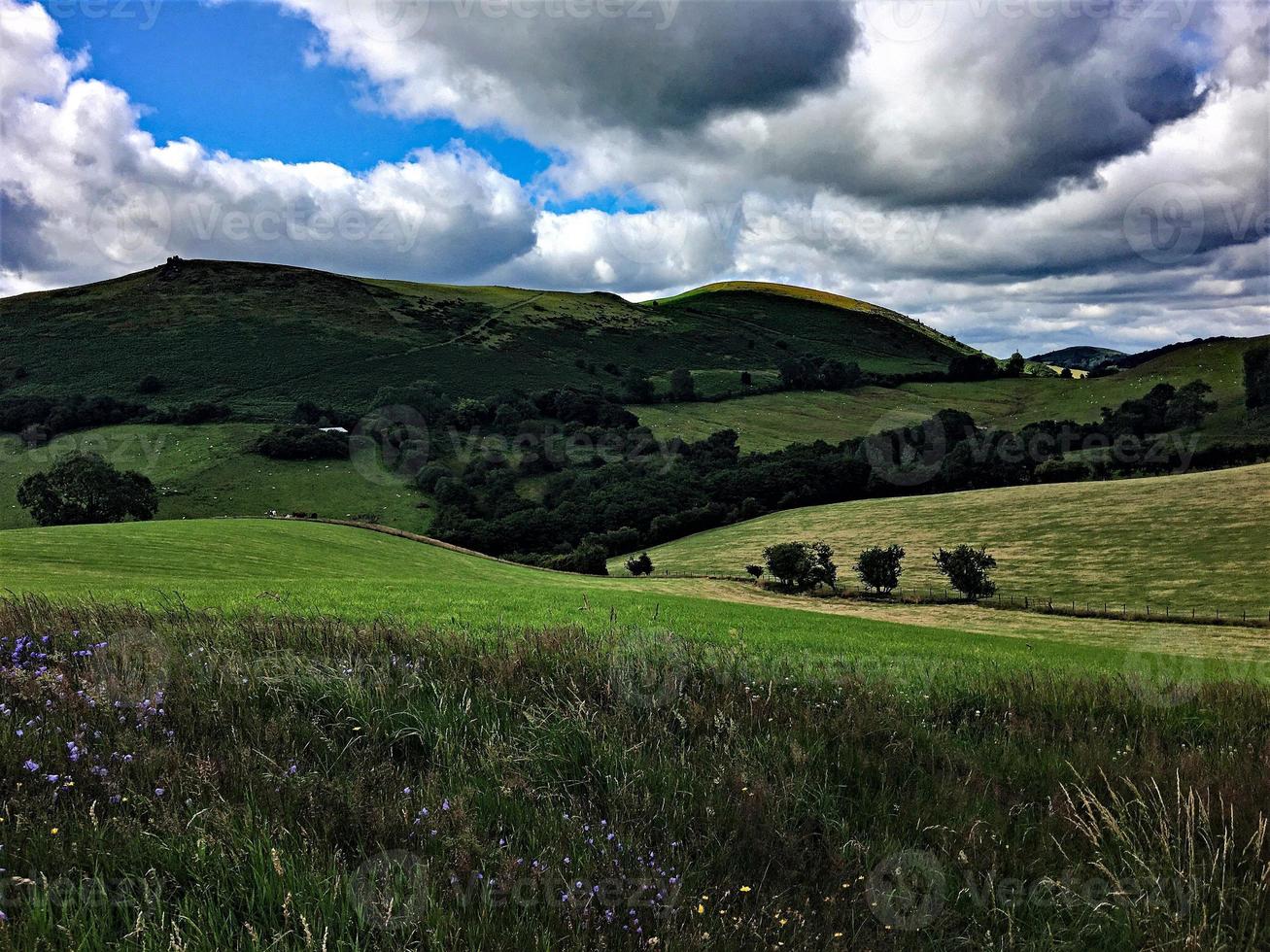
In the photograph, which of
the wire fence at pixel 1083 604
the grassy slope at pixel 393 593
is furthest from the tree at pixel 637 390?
the grassy slope at pixel 393 593

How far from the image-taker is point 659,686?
617 centimetres

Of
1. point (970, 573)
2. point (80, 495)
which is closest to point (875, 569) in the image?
point (970, 573)

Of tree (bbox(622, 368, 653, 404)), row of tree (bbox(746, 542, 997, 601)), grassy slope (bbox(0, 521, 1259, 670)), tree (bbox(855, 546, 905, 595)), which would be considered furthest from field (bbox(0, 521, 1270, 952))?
tree (bbox(622, 368, 653, 404))

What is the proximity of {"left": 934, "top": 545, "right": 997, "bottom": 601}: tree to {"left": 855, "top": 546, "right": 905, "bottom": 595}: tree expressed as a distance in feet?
14.9

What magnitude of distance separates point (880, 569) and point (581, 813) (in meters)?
63.9

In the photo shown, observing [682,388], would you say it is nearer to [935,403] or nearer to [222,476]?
[935,403]

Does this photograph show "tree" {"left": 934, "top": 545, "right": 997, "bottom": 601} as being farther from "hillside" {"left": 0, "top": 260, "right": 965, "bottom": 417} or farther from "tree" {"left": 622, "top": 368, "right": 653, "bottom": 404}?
"hillside" {"left": 0, "top": 260, "right": 965, "bottom": 417}

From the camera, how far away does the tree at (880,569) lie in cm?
6325

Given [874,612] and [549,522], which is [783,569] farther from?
[549,522]

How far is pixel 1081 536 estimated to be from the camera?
72.8 metres

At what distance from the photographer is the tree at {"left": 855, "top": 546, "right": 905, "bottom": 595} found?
6325cm

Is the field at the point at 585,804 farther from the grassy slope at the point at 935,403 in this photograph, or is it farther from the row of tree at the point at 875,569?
the grassy slope at the point at 935,403

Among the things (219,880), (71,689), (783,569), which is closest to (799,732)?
(219,880)

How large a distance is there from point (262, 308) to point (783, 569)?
17767 centimetres
